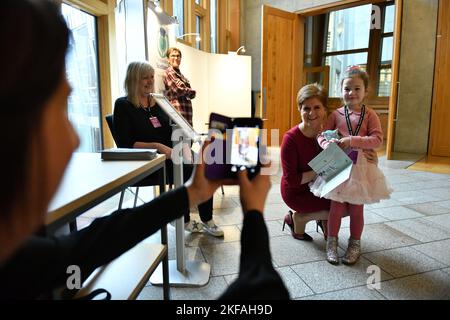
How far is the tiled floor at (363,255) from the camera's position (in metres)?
1.56

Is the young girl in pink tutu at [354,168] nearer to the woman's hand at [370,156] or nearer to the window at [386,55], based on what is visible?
the woman's hand at [370,156]

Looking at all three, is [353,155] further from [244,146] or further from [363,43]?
[363,43]

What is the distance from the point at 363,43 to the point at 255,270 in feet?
27.6

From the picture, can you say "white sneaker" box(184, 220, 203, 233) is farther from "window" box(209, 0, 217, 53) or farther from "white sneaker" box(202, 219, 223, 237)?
"window" box(209, 0, 217, 53)

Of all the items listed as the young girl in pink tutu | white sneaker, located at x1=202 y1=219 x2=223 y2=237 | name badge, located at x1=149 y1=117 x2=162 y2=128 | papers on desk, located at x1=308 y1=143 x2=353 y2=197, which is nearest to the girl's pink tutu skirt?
the young girl in pink tutu

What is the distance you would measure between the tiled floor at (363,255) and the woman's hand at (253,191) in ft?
3.50

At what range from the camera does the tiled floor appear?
61.6 inches

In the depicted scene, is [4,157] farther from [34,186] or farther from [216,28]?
[216,28]

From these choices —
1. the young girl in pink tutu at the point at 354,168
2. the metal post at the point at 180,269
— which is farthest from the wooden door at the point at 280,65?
the metal post at the point at 180,269

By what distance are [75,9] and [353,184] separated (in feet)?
8.05

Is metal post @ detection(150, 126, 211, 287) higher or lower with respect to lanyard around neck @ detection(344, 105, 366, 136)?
lower

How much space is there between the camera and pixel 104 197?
844mm

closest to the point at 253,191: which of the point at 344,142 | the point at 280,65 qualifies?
the point at 344,142

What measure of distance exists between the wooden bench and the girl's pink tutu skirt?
106 centimetres
